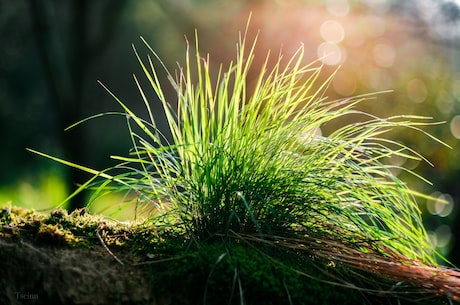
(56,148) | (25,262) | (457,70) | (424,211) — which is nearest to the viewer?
(25,262)

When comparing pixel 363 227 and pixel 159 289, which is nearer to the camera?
pixel 159 289

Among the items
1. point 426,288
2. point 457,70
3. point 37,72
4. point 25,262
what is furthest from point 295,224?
point 37,72

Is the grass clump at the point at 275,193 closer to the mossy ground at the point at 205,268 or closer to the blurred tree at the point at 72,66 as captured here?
the mossy ground at the point at 205,268

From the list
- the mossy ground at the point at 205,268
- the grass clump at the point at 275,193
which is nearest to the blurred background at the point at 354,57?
the grass clump at the point at 275,193

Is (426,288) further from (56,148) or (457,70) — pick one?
(56,148)

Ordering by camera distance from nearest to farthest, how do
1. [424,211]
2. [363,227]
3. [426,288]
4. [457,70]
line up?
[426,288] → [363,227] → [424,211] → [457,70]

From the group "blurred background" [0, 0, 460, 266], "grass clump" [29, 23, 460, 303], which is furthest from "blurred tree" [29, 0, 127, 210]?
"grass clump" [29, 23, 460, 303]

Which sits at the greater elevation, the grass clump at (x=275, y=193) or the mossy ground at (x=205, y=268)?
the grass clump at (x=275, y=193)

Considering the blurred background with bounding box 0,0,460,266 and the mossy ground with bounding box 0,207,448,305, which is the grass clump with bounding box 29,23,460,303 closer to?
the mossy ground with bounding box 0,207,448,305

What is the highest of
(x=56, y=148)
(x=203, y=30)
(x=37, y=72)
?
(x=203, y=30)
